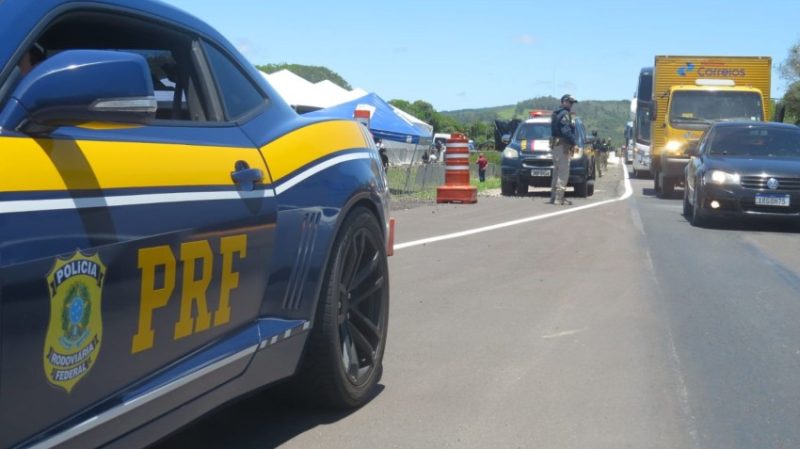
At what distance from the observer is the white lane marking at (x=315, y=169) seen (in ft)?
12.6

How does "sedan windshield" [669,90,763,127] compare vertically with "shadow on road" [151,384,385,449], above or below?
above

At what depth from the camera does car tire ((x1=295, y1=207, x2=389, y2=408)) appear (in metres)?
4.12

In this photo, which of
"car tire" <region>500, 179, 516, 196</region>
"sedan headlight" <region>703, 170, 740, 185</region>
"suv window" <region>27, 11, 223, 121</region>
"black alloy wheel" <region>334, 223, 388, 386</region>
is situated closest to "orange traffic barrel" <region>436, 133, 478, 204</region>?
"car tire" <region>500, 179, 516, 196</region>

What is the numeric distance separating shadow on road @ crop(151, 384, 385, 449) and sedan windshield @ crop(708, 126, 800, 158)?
11.8 m

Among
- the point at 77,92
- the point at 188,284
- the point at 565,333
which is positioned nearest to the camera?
the point at 77,92

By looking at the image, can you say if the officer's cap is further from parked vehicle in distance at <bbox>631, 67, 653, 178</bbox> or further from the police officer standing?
parked vehicle in distance at <bbox>631, 67, 653, 178</bbox>

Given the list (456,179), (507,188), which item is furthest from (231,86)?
(507,188)

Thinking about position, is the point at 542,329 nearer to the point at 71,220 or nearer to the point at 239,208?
the point at 239,208

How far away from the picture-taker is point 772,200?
13.5 metres

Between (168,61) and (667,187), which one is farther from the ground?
(168,61)

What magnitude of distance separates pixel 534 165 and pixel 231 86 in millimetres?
17322

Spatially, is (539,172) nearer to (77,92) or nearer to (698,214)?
(698,214)

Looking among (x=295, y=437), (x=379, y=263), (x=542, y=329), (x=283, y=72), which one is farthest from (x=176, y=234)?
(x=283, y=72)

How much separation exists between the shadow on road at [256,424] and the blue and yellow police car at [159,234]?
0.60 feet
